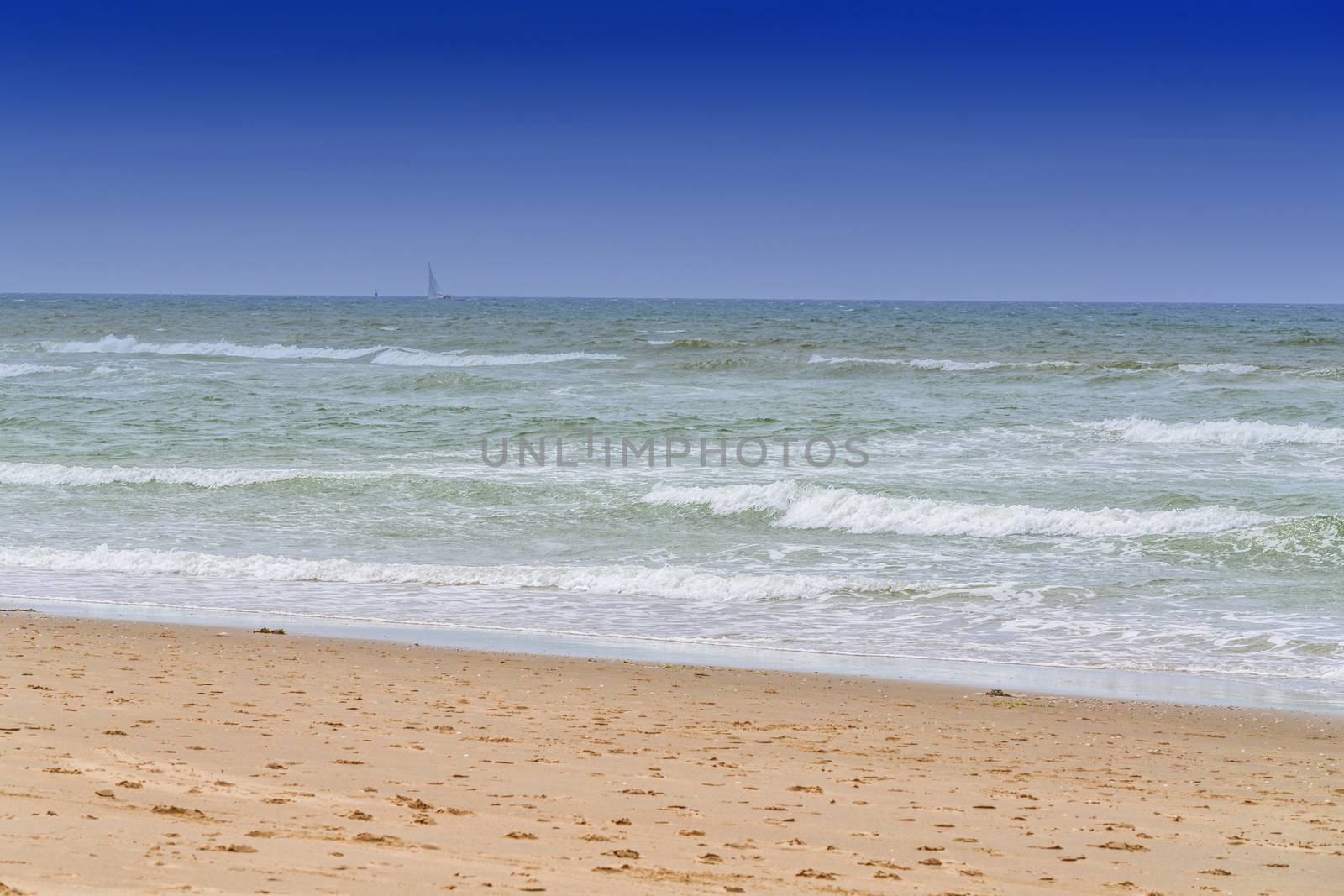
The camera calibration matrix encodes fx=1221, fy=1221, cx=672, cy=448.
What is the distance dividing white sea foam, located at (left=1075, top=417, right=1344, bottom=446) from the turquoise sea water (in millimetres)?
95

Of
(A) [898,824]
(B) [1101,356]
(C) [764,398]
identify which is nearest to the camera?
(A) [898,824]

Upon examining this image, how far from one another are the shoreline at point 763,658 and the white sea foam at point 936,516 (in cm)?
517

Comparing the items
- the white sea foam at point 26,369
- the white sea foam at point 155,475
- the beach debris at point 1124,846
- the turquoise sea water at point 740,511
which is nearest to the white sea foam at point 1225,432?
the turquoise sea water at point 740,511

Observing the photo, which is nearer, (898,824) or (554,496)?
(898,824)

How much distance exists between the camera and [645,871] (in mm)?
4160

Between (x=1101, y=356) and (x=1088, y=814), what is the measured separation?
37552mm

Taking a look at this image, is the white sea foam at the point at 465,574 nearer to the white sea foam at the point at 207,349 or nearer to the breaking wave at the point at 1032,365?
the breaking wave at the point at 1032,365

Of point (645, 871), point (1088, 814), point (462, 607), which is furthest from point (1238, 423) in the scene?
point (645, 871)

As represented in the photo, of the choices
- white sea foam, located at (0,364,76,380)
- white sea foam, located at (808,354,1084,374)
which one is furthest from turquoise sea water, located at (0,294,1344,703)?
white sea foam, located at (0,364,76,380)

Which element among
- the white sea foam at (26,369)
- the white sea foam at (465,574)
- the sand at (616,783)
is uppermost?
the white sea foam at (26,369)

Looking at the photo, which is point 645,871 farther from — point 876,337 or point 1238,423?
point 876,337

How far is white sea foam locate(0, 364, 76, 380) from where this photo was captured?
34784 millimetres

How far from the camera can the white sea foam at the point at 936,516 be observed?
14125 millimetres

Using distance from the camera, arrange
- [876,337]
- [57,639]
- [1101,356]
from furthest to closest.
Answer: [876,337] < [1101,356] < [57,639]
